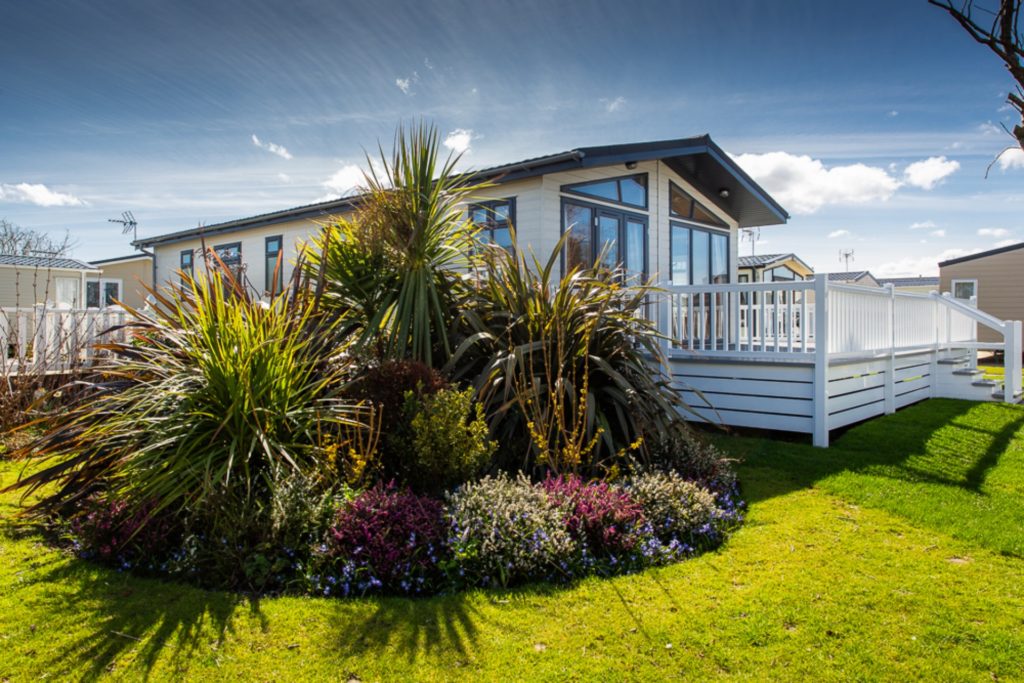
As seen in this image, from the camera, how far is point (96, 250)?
83.9 ft

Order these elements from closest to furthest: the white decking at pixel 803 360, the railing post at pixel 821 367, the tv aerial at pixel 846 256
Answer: the railing post at pixel 821 367 → the white decking at pixel 803 360 → the tv aerial at pixel 846 256

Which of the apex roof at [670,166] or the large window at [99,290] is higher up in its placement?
the apex roof at [670,166]

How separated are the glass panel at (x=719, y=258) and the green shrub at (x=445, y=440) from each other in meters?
9.49

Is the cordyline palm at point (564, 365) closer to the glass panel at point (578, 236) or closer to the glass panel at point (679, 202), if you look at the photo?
the glass panel at point (578, 236)

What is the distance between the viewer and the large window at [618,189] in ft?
29.6

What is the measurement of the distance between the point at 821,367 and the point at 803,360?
19cm

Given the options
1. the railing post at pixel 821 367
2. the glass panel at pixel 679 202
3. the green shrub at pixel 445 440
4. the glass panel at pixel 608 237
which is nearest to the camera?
the green shrub at pixel 445 440

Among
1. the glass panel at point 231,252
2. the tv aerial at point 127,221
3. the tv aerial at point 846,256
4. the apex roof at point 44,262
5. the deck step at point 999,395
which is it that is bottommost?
the deck step at point 999,395

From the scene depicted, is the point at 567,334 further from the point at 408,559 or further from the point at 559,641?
the point at 559,641

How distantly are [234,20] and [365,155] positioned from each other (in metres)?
2.63

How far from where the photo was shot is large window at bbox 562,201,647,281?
8.94 metres

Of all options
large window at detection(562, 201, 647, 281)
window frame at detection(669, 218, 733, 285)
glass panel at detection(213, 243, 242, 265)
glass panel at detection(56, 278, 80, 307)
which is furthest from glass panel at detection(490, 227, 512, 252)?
glass panel at detection(56, 278, 80, 307)

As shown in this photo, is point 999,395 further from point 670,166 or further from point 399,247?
point 399,247

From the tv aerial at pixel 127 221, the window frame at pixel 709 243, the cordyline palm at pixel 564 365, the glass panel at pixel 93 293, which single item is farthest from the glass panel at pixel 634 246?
the glass panel at pixel 93 293
